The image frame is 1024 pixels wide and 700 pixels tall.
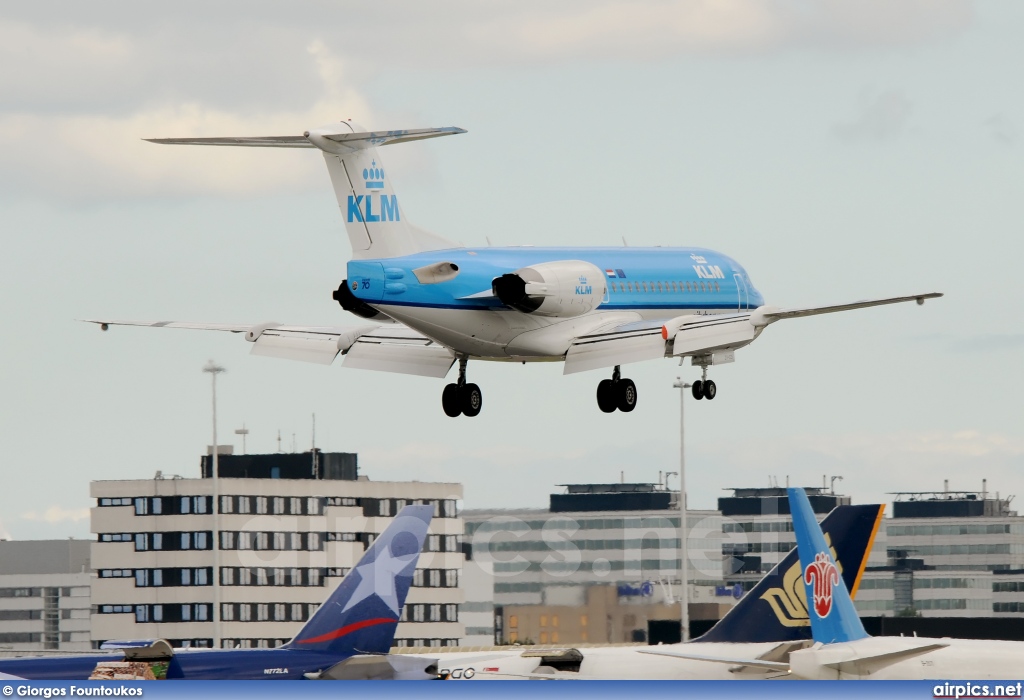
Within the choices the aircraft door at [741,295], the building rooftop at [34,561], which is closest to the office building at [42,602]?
the building rooftop at [34,561]

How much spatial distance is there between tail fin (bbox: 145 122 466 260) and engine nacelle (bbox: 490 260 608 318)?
3.21m

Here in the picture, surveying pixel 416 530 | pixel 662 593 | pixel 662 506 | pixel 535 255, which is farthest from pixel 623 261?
pixel 662 506

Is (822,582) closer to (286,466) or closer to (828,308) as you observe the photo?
(828,308)

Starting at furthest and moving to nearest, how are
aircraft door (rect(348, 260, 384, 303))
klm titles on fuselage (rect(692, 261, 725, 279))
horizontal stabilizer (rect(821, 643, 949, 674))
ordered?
klm titles on fuselage (rect(692, 261, 725, 279))
aircraft door (rect(348, 260, 384, 303))
horizontal stabilizer (rect(821, 643, 949, 674))

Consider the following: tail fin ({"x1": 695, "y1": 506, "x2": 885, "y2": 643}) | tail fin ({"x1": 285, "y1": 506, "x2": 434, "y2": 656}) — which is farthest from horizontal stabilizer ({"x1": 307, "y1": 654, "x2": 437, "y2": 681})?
tail fin ({"x1": 695, "y1": 506, "x2": 885, "y2": 643})

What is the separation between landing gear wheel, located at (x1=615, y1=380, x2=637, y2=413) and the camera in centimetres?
5984

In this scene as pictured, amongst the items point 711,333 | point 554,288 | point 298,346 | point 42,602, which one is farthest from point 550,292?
point 42,602

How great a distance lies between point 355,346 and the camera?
195 feet

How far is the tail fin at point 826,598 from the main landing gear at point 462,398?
15.8 m

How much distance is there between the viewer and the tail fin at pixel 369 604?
4481cm

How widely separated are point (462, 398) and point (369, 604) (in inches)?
504

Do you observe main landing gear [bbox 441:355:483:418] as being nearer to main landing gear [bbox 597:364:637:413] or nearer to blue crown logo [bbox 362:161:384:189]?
main landing gear [bbox 597:364:637:413]

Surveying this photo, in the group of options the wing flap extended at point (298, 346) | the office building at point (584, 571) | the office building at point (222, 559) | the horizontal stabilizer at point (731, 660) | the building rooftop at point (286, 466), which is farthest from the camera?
the building rooftop at point (286, 466)

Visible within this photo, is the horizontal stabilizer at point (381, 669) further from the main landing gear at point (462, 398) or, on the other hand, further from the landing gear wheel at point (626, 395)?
the landing gear wheel at point (626, 395)
